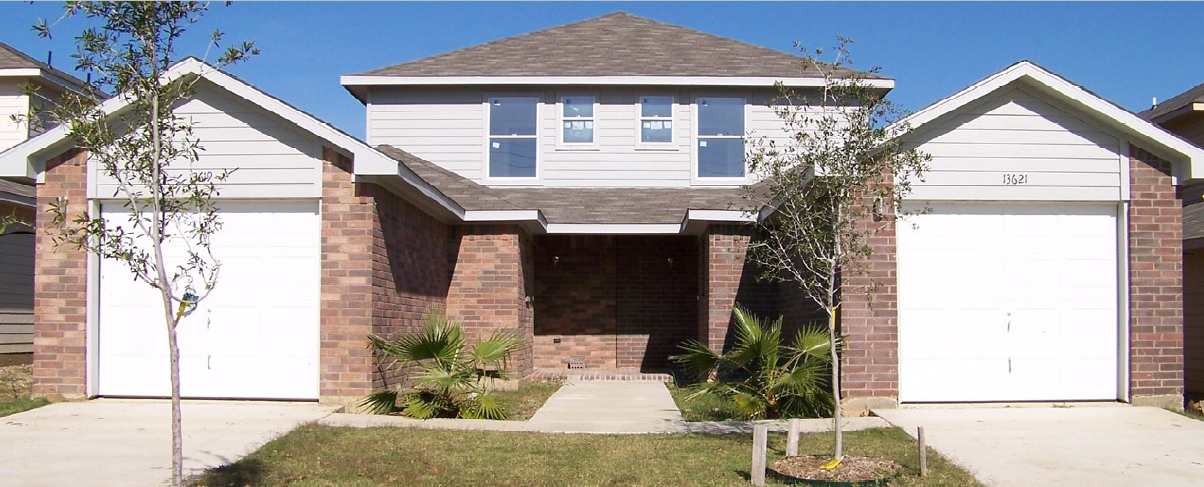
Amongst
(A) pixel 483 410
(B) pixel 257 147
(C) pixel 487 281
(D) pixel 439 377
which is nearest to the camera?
(D) pixel 439 377

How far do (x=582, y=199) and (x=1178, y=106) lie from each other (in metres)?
11.1

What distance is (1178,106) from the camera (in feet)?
61.0

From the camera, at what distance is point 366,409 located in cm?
1235

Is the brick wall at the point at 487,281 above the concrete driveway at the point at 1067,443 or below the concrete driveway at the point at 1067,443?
above

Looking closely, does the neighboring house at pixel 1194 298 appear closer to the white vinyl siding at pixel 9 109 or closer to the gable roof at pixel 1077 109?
the gable roof at pixel 1077 109

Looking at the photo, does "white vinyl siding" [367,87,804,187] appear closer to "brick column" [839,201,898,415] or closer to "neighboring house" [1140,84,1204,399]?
"neighboring house" [1140,84,1204,399]

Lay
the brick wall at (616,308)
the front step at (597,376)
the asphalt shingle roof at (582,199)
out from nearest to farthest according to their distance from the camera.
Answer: the asphalt shingle roof at (582,199) < the front step at (597,376) < the brick wall at (616,308)

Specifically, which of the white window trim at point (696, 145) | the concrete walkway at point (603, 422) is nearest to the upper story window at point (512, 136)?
the white window trim at point (696, 145)

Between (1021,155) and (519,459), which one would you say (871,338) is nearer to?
(1021,155)

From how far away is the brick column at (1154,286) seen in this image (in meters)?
12.6

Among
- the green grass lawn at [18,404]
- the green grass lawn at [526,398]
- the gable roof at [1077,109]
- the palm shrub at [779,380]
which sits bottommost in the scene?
the green grass lawn at [526,398]

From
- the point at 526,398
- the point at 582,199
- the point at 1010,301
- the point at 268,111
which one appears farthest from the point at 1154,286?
the point at 268,111

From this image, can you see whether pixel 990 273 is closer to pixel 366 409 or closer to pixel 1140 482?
pixel 1140 482

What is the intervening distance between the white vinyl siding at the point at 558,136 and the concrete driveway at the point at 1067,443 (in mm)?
8601
